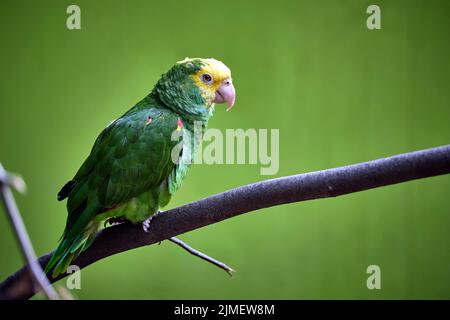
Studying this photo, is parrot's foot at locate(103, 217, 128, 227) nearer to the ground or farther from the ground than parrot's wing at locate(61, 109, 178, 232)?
nearer to the ground

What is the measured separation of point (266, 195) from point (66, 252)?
1.97 ft

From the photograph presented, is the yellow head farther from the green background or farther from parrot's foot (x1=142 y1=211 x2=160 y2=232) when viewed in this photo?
the green background

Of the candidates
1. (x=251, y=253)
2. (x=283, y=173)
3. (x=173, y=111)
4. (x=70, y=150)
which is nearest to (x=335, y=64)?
(x=283, y=173)

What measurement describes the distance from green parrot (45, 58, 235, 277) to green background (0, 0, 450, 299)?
3.36ft

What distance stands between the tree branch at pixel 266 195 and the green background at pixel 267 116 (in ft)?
3.84

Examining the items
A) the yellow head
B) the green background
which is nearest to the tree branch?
the yellow head

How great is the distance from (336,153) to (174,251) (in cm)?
102

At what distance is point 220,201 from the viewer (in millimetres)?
1173

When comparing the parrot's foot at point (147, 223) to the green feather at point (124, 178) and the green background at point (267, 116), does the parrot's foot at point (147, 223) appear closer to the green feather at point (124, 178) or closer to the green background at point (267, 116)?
the green feather at point (124, 178)

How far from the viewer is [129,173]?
1433mm

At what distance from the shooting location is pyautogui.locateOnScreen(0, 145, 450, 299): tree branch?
3.25ft
